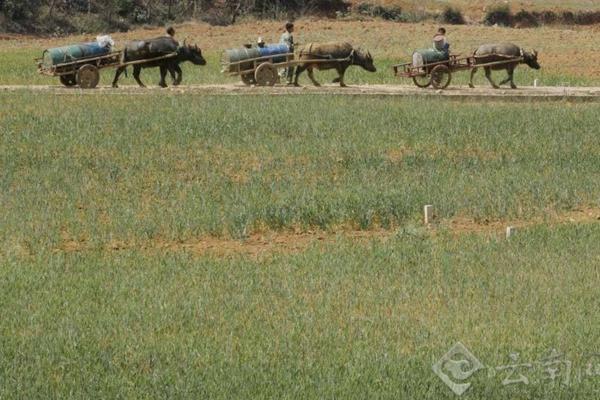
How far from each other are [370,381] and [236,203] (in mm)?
7295

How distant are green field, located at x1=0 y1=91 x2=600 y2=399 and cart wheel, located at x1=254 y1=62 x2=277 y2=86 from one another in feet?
17.8

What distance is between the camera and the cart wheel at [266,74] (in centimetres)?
2919

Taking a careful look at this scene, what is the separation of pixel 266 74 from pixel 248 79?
754mm

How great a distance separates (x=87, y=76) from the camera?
28234mm

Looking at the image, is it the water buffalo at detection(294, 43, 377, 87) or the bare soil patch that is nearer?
the bare soil patch

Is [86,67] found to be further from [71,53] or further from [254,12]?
[254,12]

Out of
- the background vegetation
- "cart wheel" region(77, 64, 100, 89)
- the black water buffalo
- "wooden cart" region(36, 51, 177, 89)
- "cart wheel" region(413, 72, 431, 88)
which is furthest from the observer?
A: the background vegetation

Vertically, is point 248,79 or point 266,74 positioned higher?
point 266,74

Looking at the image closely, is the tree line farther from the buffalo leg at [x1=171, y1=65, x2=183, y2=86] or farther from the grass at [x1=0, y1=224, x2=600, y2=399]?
the grass at [x1=0, y1=224, x2=600, y2=399]

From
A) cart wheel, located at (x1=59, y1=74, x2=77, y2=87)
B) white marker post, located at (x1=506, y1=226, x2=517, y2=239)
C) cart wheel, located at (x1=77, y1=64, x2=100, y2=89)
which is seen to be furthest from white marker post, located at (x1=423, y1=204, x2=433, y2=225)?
cart wheel, located at (x1=59, y1=74, x2=77, y2=87)

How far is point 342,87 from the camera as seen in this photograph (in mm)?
29609

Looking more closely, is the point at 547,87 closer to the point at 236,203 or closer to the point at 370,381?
the point at 236,203

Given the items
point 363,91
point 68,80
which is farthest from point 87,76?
point 363,91

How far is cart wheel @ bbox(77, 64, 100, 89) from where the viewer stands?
92.1ft
